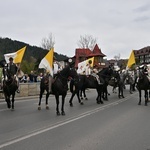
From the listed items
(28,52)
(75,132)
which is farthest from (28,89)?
(28,52)

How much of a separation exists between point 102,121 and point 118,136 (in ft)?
7.95

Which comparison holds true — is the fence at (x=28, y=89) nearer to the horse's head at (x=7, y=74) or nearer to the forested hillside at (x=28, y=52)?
the horse's head at (x=7, y=74)

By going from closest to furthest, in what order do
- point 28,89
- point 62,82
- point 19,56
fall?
point 62,82 < point 19,56 < point 28,89

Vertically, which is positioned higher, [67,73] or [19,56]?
[19,56]

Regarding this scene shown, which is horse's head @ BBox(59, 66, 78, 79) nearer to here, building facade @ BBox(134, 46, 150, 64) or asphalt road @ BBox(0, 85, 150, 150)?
asphalt road @ BBox(0, 85, 150, 150)

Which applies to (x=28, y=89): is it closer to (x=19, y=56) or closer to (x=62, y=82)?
(x=19, y=56)

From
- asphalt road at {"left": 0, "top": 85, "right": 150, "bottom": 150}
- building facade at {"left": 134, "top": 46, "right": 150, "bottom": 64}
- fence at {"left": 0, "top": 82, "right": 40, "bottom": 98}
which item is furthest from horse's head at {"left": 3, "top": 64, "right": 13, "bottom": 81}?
building facade at {"left": 134, "top": 46, "right": 150, "bottom": 64}

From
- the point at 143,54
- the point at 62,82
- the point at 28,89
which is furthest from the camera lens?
the point at 143,54

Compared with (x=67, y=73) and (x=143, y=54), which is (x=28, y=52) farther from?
(x=67, y=73)

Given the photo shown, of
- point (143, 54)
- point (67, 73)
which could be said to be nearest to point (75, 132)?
point (67, 73)

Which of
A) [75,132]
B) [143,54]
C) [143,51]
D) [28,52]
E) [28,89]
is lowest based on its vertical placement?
[75,132]

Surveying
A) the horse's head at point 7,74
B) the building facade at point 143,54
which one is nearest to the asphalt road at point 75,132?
the horse's head at point 7,74

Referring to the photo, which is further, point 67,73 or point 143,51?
point 143,51

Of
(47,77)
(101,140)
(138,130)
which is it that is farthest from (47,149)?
(47,77)
